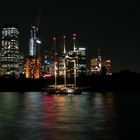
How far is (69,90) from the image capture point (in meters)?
171

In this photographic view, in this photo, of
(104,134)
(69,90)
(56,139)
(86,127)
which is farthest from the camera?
(69,90)

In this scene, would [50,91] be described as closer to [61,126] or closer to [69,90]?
[69,90]

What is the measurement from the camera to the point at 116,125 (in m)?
50.9

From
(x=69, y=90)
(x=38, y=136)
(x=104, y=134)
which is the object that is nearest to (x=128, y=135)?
(x=104, y=134)

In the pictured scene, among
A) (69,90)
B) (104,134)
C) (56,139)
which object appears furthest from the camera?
(69,90)

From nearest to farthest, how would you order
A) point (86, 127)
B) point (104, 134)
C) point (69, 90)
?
point (104, 134), point (86, 127), point (69, 90)

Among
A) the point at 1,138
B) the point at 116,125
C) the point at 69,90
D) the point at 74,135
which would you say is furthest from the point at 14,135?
the point at 69,90

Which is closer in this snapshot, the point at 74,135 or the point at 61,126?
the point at 74,135

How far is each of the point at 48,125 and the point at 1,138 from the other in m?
11.1

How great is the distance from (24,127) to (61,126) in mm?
3952

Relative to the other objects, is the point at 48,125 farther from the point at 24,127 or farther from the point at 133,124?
the point at 133,124

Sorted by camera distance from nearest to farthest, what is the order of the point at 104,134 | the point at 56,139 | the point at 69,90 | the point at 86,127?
the point at 56,139, the point at 104,134, the point at 86,127, the point at 69,90

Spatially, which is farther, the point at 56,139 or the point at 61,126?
the point at 61,126

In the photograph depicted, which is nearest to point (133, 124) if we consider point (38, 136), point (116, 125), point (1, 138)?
point (116, 125)
